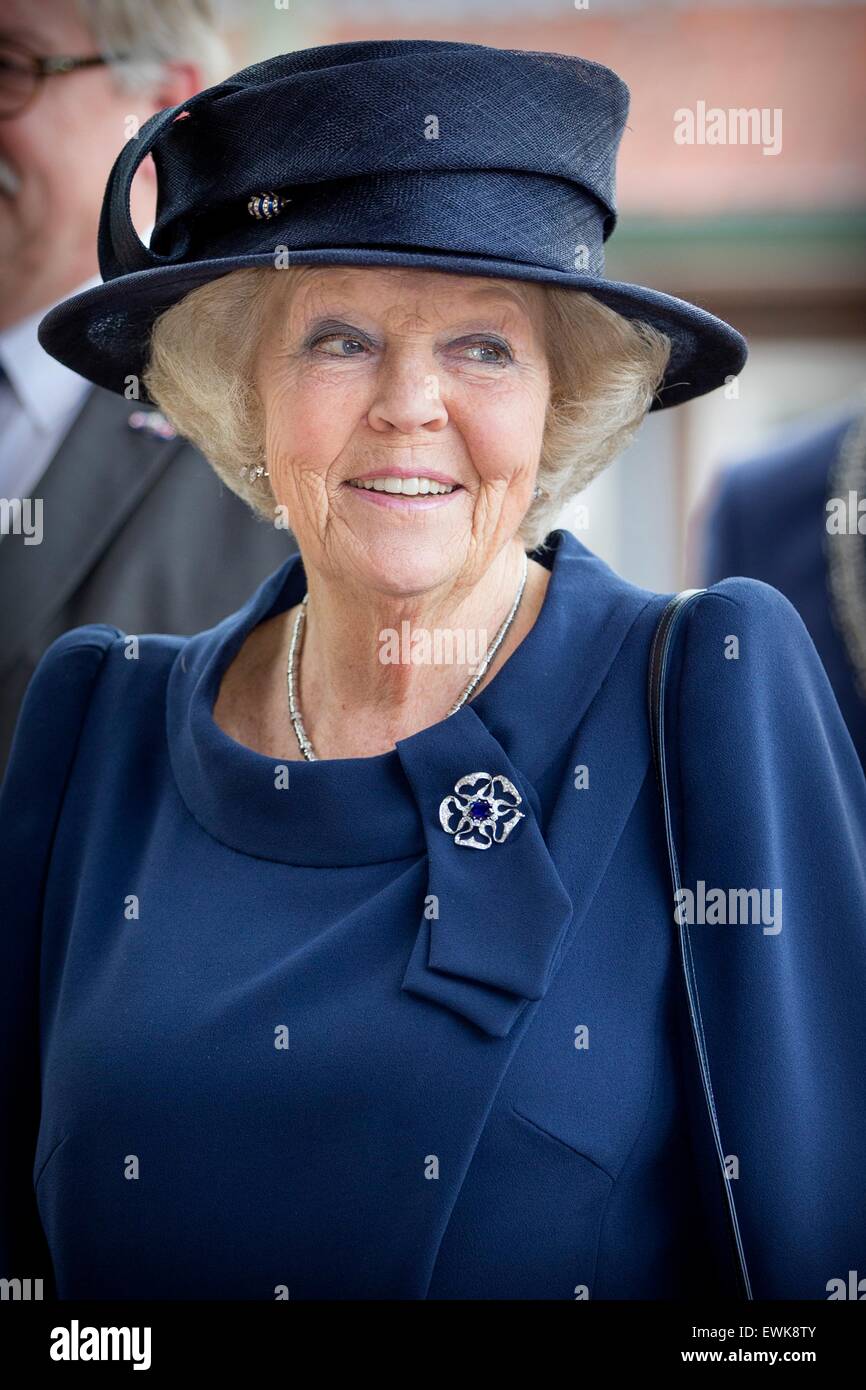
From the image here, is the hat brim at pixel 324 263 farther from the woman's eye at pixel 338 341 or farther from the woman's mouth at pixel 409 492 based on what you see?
the woman's mouth at pixel 409 492

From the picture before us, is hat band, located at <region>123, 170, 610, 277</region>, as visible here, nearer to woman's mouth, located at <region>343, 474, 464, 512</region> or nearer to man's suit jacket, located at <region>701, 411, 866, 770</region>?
woman's mouth, located at <region>343, 474, 464, 512</region>

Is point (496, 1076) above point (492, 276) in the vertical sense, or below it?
below

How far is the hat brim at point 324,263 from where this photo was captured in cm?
142

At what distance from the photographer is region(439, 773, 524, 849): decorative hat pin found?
1.48 meters

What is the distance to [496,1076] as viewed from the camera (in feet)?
4.44

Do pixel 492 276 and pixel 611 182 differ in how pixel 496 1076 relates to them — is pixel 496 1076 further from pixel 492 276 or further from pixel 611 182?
pixel 611 182

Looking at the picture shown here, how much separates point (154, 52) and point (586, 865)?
1393mm

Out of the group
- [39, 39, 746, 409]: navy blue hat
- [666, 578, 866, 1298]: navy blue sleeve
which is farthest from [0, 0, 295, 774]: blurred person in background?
[666, 578, 866, 1298]: navy blue sleeve

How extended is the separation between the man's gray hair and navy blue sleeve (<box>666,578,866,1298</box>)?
1234 mm

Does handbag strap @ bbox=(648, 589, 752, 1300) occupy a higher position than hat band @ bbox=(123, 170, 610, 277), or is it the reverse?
hat band @ bbox=(123, 170, 610, 277)

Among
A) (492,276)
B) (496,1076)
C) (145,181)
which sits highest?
Result: (145,181)
